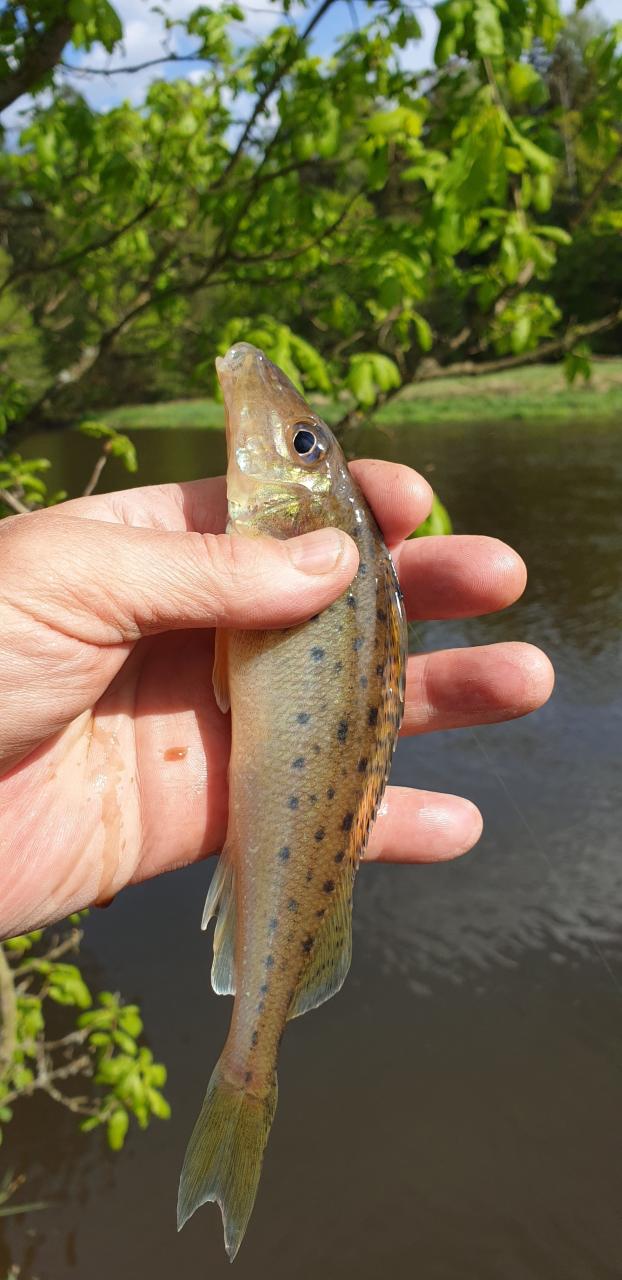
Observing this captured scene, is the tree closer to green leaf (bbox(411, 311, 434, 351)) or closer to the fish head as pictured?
the fish head

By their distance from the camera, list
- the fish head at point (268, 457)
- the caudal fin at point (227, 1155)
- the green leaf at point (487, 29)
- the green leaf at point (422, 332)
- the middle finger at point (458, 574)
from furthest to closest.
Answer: the green leaf at point (422, 332) → the green leaf at point (487, 29) → the middle finger at point (458, 574) → the fish head at point (268, 457) → the caudal fin at point (227, 1155)

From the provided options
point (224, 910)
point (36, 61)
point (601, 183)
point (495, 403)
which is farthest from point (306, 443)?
point (495, 403)

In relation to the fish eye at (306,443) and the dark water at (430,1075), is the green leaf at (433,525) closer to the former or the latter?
the fish eye at (306,443)

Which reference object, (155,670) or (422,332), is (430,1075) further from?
(422,332)

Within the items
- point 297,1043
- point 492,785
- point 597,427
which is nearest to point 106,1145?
point 297,1043

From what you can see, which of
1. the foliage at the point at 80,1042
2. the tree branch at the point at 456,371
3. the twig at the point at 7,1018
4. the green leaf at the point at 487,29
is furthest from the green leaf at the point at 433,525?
the twig at the point at 7,1018

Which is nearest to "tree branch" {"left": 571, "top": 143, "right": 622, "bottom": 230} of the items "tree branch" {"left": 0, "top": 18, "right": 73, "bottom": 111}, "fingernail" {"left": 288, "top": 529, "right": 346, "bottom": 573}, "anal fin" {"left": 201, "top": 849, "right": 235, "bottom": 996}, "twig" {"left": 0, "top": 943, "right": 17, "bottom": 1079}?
→ "tree branch" {"left": 0, "top": 18, "right": 73, "bottom": 111}
